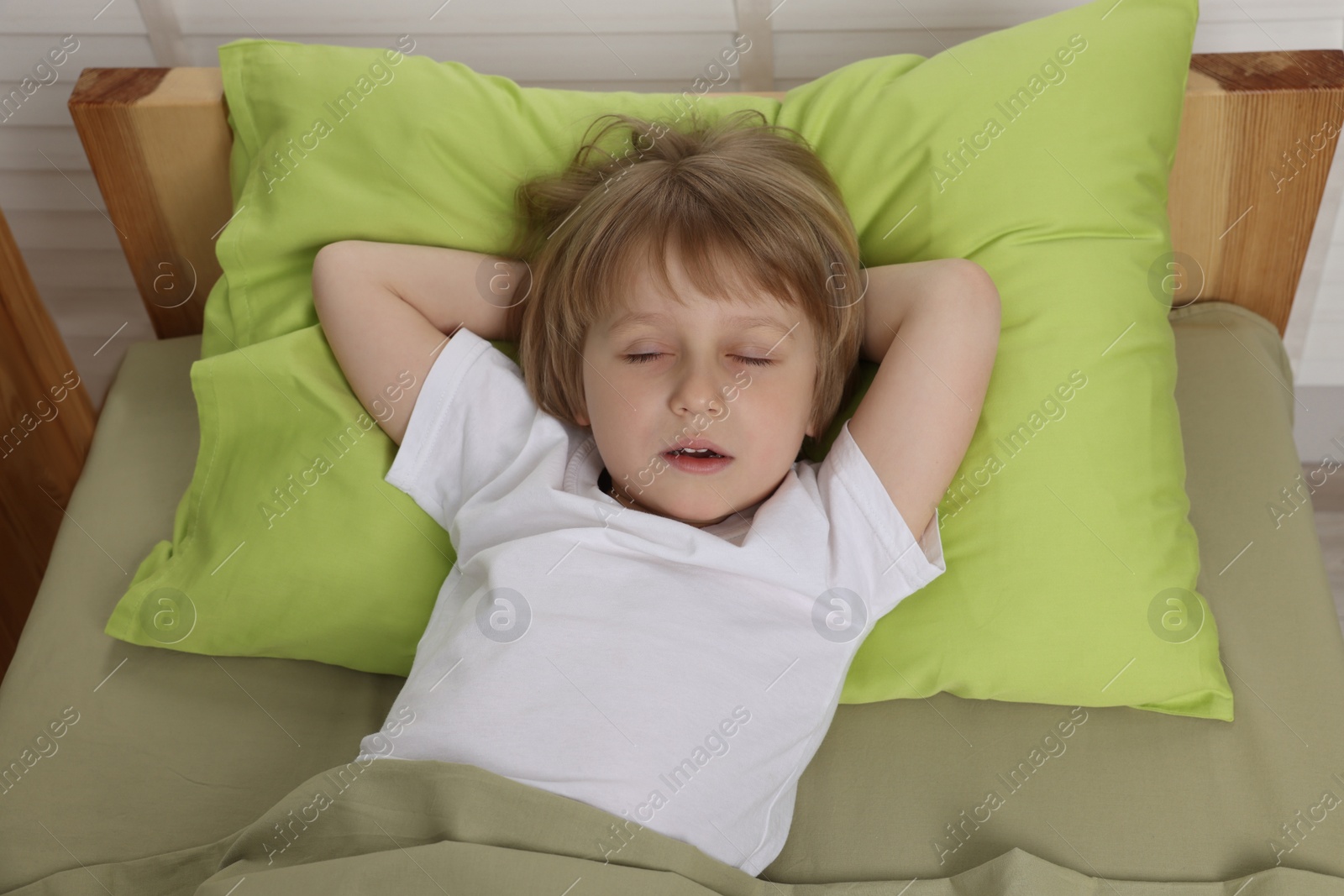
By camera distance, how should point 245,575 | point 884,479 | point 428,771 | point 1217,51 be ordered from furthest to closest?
1. point 1217,51
2. point 245,575
3. point 884,479
4. point 428,771

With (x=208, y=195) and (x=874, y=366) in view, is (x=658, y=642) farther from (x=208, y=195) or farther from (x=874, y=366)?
(x=208, y=195)

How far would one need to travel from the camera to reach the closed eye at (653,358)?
1011 mm

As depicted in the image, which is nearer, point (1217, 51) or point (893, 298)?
point (893, 298)

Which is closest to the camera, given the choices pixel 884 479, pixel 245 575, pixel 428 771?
pixel 428 771

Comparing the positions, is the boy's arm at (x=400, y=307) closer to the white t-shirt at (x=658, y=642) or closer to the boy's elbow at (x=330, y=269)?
the boy's elbow at (x=330, y=269)

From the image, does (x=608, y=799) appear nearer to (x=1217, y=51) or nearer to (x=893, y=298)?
(x=893, y=298)

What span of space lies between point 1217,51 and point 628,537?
1.03 metres

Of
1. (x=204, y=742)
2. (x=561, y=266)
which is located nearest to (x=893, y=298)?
(x=561, y=266)

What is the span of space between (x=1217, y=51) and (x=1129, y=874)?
40.8 inches

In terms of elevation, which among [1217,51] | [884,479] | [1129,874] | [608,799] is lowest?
[1129,874]

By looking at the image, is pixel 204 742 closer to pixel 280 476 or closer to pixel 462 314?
pixel 280 476

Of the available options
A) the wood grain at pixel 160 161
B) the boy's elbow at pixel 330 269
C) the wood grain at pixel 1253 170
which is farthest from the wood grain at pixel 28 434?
the wood grain at pixel 1253 170

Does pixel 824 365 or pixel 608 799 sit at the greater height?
pixel 824 365

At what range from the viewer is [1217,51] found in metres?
1.42
